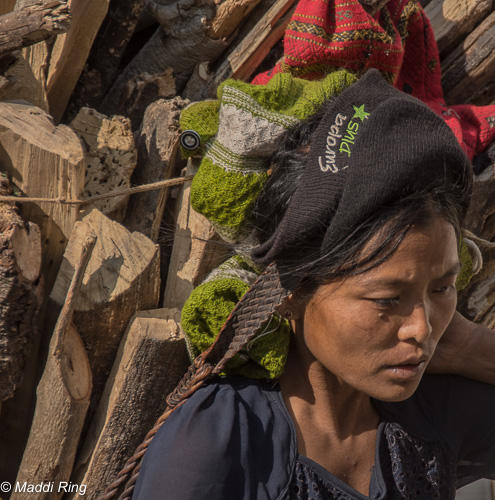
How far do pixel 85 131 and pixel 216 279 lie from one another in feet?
2.00

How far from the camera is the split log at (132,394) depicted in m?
1.33

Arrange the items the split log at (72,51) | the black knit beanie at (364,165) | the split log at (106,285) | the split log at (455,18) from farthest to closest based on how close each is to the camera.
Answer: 1. the split log at (455,18)
2. the split log at (72,51)
3. the split log at (106,285)
4. the black knit beanie at (364,165)

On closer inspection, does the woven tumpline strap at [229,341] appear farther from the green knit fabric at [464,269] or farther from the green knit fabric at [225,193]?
the green knit fabric at [464,269]

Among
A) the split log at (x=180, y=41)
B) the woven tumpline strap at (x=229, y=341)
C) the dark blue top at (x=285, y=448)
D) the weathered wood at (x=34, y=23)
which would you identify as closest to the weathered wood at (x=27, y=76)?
the weathered wood at (x=34, y=23)

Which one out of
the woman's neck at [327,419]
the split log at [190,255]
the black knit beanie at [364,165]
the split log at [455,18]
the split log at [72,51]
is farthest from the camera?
the split log at [455,18]

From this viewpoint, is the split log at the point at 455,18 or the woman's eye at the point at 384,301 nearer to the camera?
the woman's eye at the point at 384,301

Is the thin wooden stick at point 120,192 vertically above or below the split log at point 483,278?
above

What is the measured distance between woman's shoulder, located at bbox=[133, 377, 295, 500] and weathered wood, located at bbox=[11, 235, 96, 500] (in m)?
0.28

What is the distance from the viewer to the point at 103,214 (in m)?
1.42

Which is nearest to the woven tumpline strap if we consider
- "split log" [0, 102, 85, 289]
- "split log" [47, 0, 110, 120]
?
"split log" [0, 102, 85, 289]

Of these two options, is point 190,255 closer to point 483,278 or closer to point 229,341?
point 229,341

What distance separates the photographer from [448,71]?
5.73ft

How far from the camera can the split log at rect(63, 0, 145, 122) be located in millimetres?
1724

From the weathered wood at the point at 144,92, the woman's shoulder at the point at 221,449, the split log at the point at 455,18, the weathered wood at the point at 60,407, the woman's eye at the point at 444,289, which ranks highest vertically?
the split log at the point at 455,18
